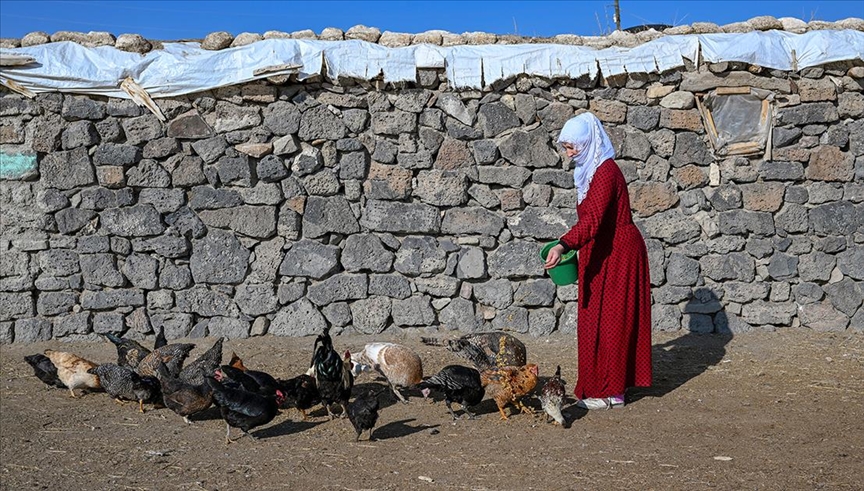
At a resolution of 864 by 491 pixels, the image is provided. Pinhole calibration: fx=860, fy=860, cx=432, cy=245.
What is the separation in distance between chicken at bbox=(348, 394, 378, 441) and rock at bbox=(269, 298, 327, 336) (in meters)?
2.75

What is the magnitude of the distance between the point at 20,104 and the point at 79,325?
6.73 ft

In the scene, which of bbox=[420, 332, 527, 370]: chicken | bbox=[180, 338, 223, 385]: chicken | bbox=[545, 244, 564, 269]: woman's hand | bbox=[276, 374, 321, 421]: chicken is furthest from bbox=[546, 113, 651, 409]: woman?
bbox=[180, 338, 223, 385]: chicken

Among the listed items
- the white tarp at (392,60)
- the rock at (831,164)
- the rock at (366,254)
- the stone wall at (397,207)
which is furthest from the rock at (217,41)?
the rock at (831,164)

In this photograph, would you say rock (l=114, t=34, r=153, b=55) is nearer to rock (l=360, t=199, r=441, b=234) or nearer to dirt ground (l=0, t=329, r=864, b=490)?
rock (l=360, t=199, r=441, b=234)

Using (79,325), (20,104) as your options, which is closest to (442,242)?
(79,325)

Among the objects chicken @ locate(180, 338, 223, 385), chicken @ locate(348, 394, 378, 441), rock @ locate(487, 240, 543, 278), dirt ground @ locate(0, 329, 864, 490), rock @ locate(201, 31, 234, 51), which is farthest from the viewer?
rock @ locate(487, 240, 543, 278)

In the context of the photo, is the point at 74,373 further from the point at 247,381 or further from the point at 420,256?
the point at 420,256

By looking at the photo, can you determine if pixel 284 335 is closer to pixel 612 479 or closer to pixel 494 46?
pixel 494 46

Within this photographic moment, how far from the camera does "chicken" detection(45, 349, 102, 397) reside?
252 inches

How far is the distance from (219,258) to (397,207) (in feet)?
5.56

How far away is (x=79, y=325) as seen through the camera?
25.9 ft

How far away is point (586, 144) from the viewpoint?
556 centimetres

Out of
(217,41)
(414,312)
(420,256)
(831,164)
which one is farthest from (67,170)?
(831,164)

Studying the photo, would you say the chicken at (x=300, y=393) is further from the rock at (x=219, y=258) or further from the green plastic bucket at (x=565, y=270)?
the rock at (x=219, y=258)
